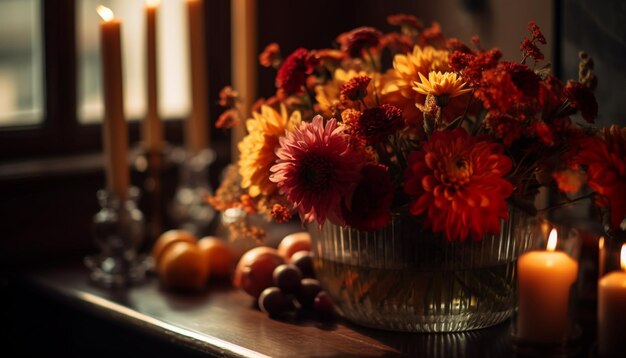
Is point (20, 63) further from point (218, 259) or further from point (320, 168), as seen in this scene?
point (320, 168)

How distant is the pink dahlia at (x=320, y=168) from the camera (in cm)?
89

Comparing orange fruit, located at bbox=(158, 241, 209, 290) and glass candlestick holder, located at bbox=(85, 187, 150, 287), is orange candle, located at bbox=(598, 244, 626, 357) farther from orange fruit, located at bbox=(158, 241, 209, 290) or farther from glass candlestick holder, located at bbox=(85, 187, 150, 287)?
glass candlestick holder, located at bbox=(85, 187, 150, 287)

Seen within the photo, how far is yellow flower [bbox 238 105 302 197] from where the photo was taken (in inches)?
38.3

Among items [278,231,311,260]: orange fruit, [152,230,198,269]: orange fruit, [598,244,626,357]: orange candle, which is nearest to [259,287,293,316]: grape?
[278,231,311,260]: orange fruit

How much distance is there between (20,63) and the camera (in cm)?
160

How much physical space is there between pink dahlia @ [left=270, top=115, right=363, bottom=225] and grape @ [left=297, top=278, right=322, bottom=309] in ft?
0.80

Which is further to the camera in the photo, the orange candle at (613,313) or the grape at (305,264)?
the grape at (305,264)

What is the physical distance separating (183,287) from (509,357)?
50 cm

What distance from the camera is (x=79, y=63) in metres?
1.68

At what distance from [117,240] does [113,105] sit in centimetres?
20

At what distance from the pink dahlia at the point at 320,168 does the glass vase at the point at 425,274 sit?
10cm

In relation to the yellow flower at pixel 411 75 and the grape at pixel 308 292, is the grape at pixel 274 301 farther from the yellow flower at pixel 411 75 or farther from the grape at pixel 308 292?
the yellow flower at pixel 411 75

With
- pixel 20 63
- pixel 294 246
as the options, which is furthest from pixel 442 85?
pixel 20 63

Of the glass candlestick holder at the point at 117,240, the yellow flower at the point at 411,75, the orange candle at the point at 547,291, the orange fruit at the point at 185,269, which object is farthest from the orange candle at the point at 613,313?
the glass candlestick holder at the point at 117,240
